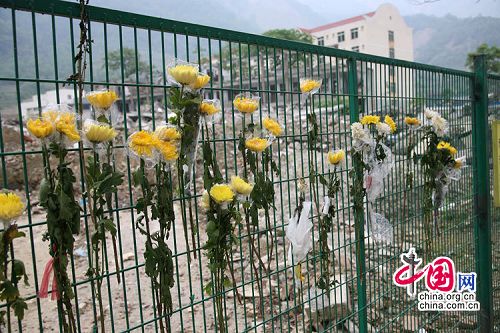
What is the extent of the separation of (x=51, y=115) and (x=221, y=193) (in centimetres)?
65

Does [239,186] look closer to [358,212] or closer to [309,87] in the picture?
[309,87]

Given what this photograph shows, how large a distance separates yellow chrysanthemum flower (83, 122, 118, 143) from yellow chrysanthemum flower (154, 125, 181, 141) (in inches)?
7.5

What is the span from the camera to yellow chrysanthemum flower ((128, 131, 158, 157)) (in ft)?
4.79

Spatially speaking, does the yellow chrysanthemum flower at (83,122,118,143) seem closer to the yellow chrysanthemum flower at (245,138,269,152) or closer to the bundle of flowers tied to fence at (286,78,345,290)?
the yellow chrysanthemum flower at (245,138,269,152)

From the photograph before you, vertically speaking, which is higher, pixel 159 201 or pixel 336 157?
pixel 336 157

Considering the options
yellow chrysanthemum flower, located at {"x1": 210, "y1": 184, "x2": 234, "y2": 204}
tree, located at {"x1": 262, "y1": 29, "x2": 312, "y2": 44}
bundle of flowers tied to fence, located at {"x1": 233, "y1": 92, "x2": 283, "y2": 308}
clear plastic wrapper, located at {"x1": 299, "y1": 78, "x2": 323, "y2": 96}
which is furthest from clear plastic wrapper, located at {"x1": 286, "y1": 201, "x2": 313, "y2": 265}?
tree, located at {"x1": 262, "y1": 29, "x2": 312, "y2": 44}

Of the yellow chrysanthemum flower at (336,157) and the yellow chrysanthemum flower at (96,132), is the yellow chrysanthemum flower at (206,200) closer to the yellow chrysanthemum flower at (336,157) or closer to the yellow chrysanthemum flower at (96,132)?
the yellow chrysanthemum flower at (96,132)

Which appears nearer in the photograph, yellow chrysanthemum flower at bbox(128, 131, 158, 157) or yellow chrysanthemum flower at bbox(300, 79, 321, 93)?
yellow chrysanthemum flower at bbox(128, 131, 158, 157)

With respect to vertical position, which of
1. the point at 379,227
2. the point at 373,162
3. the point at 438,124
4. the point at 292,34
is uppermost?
the point at 292,34

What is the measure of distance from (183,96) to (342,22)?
2897 inches

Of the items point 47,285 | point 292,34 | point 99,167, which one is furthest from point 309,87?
point 292,34

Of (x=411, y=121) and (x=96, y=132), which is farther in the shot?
(x=411, y=121)

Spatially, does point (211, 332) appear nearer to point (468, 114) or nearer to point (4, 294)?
point (468, 114)

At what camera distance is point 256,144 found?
1918mm
